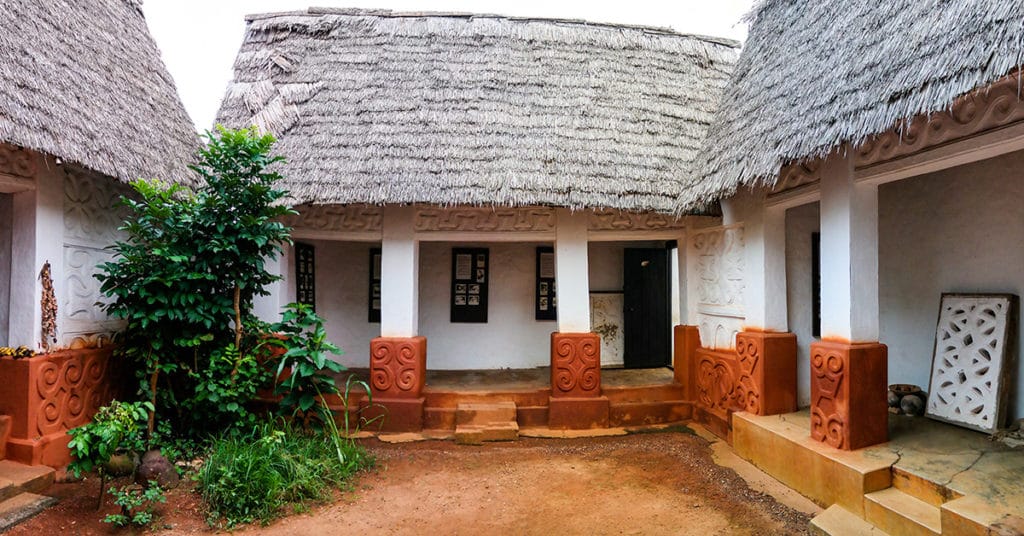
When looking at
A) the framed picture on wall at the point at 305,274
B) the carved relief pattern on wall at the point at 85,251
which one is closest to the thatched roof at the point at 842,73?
the framed picture on wall at the point at 305,274

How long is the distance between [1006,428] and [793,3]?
434 cm

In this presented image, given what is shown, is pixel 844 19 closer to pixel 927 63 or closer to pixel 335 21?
pixel 927 63

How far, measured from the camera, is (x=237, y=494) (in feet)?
10.7

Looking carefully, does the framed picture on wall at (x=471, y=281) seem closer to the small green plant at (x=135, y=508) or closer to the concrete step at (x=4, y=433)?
the small green plant at (x=135, y=508)

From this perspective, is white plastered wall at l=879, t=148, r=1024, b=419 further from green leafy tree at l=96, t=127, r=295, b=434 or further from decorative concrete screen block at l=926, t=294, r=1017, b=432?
green leafy tree at l=96, t=127, r=295, b=434

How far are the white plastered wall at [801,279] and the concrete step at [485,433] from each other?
2.98 metres

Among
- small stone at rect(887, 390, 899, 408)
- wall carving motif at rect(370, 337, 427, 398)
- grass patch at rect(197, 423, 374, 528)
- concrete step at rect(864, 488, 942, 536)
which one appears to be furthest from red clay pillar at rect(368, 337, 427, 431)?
small stone at rect(887, 390, 899, 408)

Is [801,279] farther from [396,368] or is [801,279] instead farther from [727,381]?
[396,368]

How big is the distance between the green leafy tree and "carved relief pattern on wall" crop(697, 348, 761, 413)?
458 centimetres

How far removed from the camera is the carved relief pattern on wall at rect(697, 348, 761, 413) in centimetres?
446

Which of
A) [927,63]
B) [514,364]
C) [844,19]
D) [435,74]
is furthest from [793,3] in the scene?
[514,364]

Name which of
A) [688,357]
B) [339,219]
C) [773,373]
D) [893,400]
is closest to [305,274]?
[339,219]

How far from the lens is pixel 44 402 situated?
369 cm

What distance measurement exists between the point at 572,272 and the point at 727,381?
1.99 metres
